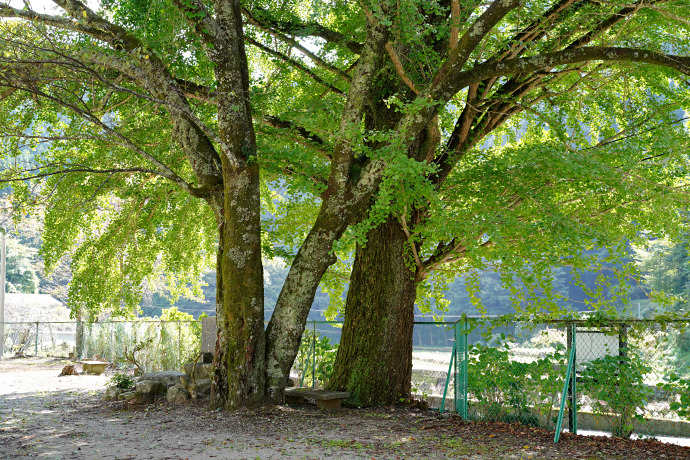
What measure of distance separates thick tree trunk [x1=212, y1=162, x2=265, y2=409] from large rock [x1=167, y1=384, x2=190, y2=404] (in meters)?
1.30

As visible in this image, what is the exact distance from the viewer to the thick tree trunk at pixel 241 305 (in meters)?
7.93

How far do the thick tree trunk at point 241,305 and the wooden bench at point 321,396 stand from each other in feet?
2.53

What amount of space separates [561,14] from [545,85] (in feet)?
4.58

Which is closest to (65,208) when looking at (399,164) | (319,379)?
(319,379)

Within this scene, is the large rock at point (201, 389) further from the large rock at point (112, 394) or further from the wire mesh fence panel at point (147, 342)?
the wire mesh fence panel at point (147, 342)

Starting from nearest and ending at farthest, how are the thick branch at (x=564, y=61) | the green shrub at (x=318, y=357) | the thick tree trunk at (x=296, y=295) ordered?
the thick branch at (x=564, y=61) < the thick tree trunk at (x=296, y=295) < the green shrub at (x=318, y=357)

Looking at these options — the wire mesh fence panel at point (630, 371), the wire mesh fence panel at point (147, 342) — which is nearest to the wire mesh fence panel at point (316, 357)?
the wire mesh fence panel at point (147, 342)

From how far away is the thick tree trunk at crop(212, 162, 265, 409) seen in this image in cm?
793

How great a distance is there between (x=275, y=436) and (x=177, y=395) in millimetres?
3139

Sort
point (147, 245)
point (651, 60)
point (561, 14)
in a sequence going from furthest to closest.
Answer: point (147, 245) → point (561, 14) → point (651, 60)

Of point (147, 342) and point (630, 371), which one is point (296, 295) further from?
point (147, 342)

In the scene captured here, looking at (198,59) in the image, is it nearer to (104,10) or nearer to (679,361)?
(104,10)

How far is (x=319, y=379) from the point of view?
11.0 metres

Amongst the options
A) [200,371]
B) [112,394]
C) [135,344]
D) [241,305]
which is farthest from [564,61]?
[135,344]
